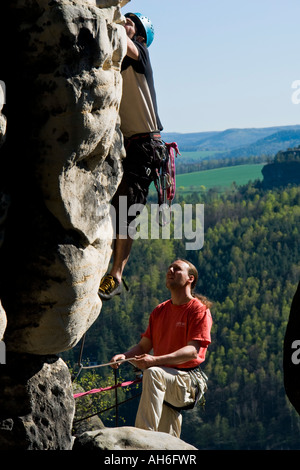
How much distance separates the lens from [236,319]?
293ft

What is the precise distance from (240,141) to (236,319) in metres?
90.1

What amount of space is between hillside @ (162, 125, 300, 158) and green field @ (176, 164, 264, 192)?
673cm

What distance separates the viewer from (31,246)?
17.3 feet

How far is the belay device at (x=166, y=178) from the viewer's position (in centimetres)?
739

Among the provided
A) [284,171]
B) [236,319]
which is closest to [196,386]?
[236,319]

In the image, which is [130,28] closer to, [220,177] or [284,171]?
[284,171]

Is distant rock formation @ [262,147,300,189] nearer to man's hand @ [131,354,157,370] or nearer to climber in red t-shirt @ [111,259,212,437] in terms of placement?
climber in red t-shirt @ [111,259,212,437]

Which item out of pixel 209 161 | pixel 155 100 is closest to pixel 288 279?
pixel 209 161

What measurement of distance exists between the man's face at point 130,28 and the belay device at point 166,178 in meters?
0.99

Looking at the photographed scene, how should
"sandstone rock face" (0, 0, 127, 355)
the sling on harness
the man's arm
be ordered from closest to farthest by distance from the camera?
"sandstone rock face" (0, 0, 127, 355) < the man's arm < the sling on harness

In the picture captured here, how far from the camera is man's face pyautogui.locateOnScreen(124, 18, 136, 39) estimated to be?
22.6 ft

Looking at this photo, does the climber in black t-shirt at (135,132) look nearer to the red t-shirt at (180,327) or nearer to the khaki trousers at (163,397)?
the red t-shirt at (180,327)

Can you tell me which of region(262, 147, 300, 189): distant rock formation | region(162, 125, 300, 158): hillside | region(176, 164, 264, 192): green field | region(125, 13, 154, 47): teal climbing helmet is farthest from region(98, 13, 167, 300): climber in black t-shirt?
region(162, 125, 300, 158): hillside

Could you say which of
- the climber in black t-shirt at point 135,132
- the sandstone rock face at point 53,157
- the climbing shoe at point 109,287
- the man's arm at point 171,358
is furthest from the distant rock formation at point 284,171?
the sandstone rock face at point 53,157
